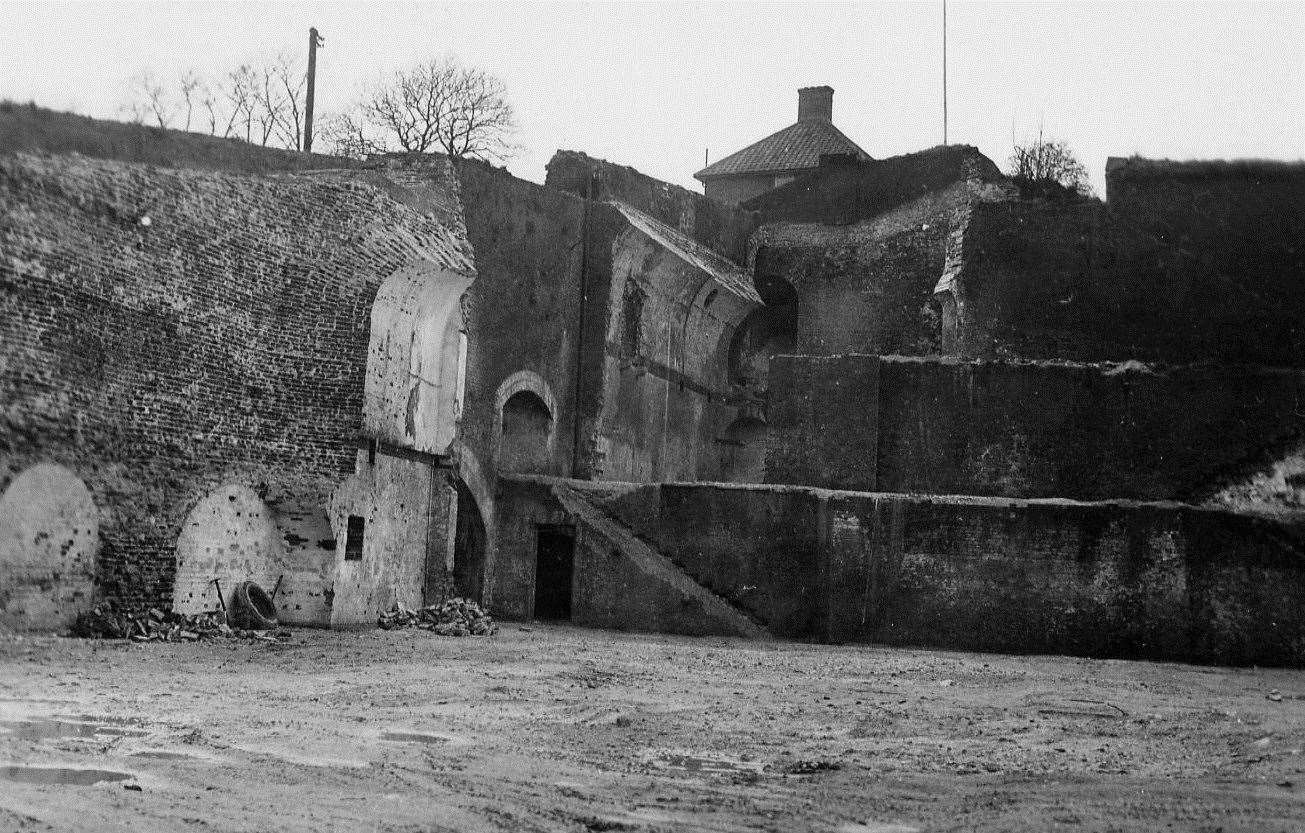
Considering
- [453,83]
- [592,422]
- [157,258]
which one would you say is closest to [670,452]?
[592,422]

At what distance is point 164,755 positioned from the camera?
23.7 ft

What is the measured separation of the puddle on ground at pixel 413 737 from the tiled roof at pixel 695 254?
628 inches

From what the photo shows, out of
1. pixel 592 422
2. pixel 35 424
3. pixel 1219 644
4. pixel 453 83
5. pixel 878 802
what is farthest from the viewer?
pixel 453 83

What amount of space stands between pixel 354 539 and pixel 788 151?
25056 millimetres

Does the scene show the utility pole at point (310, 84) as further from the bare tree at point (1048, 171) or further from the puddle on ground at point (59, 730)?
the puddle on ground at point (59, 730)

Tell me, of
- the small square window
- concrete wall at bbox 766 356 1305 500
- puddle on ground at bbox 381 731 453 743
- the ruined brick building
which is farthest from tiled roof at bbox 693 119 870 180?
puddle on ground at bbox 381 731 453 743

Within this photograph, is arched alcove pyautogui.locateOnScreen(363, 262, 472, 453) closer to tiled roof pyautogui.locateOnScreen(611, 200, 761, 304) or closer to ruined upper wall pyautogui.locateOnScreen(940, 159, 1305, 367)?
tiled roof pyautogui.locateOnScreen(611, 200, 761, 304)

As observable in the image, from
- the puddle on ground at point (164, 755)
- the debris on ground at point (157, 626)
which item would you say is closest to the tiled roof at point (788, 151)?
the debris on ground at point (157, 626)

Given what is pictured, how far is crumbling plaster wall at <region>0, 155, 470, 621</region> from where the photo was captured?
12055mm

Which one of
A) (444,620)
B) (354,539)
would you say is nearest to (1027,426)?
(444,620)

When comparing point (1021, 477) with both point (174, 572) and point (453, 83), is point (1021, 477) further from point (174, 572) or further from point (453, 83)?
point (453, 83)

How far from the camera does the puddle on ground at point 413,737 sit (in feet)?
27.1

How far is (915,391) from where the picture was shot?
1958 cm

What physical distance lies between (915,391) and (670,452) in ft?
22.8
